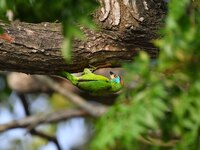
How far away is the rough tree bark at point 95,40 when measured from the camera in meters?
2.52

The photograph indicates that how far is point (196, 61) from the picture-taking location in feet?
4.86

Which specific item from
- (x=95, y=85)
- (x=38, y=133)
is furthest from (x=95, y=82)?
(x=38, y=133)

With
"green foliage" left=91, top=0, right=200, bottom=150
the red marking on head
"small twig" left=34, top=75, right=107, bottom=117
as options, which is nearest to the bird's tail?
the red marking on head

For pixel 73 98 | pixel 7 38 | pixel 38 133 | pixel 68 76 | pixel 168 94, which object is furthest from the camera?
pixel 73 98

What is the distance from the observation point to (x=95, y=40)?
8.51 feet

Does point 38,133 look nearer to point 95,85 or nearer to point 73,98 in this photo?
point 73,98

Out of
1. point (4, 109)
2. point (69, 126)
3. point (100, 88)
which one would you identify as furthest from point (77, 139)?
point (100, 88)

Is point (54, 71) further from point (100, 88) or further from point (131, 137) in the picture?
point (131, 137)

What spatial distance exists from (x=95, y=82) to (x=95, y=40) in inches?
7.1

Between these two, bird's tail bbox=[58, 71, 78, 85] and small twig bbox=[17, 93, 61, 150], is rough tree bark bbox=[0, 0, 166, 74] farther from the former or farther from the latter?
small twig bbox=[17, 93, 61, 150]

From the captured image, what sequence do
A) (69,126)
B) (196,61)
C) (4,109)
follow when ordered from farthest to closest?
(69,126) → (4,109) → (196,61)

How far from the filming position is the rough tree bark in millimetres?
2516

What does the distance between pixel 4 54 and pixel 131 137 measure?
1.05 metres

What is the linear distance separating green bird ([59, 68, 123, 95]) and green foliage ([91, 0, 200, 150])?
0.95m
